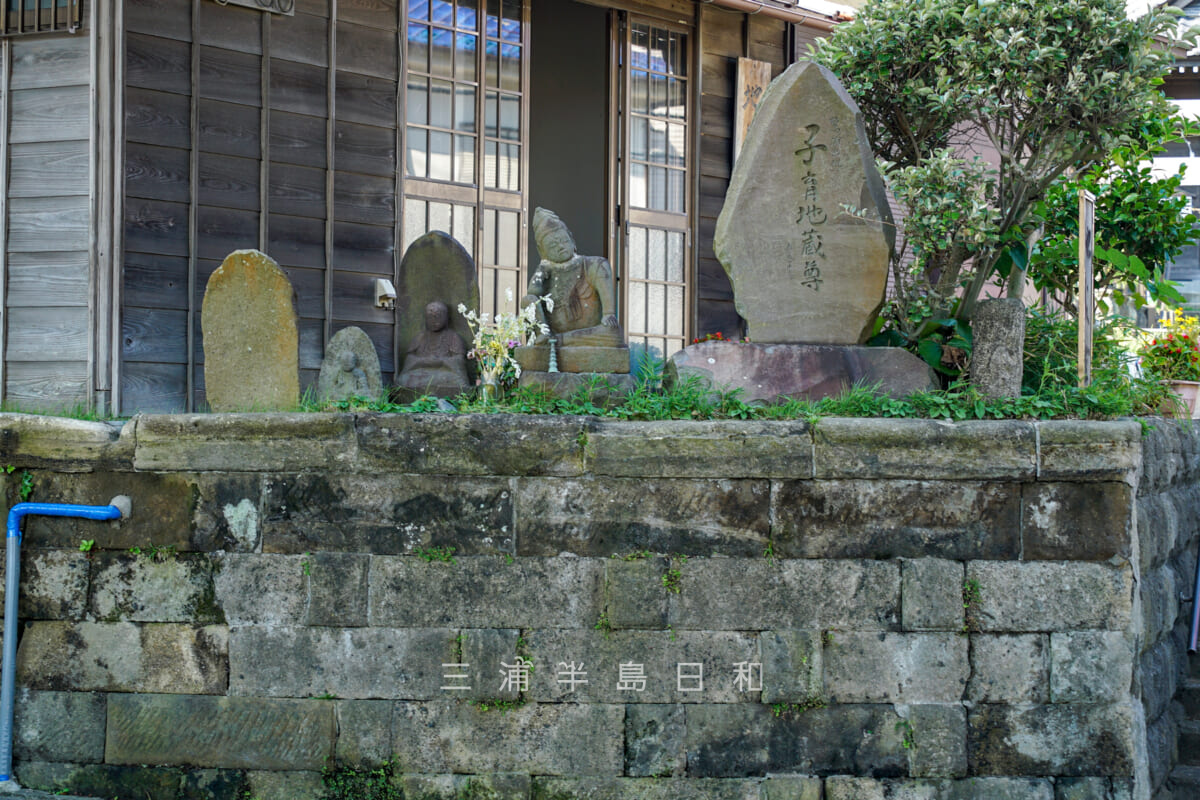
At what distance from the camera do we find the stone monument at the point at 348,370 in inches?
232

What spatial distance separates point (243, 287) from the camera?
523cm

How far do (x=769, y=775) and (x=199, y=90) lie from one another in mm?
5615

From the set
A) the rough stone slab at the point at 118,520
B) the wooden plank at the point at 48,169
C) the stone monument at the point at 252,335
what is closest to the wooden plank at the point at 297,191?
the wooden plank at the point at 48,169

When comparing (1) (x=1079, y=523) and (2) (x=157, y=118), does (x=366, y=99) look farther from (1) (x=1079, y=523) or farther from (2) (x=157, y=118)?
(1) (x=1079, y=523)

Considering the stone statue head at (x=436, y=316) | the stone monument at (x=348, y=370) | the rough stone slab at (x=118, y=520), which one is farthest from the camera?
the stone statue head at (x=436, y=316)

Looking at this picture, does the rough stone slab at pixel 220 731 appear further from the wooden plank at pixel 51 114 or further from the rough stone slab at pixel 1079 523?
the wooden plank at pixel 51 114

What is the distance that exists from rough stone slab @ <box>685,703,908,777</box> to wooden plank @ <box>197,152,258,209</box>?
4831mm

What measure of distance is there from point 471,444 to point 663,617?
102 cm

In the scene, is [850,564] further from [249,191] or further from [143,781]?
[249,191]

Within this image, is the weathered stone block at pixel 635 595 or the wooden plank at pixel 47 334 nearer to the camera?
the weathered stone block at pixel 635 595

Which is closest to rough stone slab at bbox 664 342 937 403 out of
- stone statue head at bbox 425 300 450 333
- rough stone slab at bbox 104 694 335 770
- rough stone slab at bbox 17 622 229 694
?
stone statue head at bbox 425 300 450 333

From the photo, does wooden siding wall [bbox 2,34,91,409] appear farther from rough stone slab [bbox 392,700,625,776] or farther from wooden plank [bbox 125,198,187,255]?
rough stone slab [bbox 392,700,625,776]

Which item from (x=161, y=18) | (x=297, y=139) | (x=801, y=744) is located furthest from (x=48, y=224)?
(x=801, y=744)

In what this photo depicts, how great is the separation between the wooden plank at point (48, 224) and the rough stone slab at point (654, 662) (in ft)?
14.6
